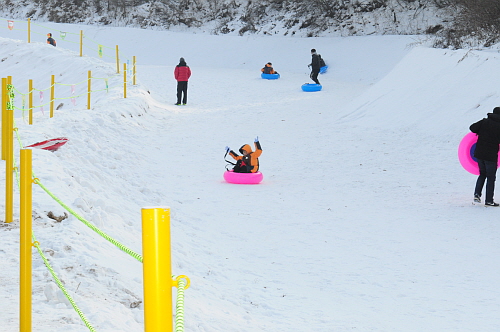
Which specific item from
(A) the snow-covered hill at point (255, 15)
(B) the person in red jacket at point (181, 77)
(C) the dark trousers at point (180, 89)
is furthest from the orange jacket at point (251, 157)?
(A) the snow-covered hill at point (255, 15)

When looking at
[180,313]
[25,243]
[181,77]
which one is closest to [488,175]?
[25,243]

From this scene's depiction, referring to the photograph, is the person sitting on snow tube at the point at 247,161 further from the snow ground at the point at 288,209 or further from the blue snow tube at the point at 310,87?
the blue snow tube at the point at 310,87

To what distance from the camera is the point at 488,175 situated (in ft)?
30.9

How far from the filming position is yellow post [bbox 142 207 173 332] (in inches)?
84.9

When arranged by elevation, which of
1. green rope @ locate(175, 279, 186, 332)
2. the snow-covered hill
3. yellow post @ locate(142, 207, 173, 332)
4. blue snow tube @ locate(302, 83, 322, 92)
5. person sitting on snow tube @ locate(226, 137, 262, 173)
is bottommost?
person sitting on snow tube @ locate(226, 137, 262, 173)

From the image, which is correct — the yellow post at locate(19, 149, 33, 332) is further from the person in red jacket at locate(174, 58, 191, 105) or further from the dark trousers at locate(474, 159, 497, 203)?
the person in red jacket at locate(174, 58, 191, 105)

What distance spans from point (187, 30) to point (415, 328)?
36.0 metres

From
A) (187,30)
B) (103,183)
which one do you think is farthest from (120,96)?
(187,30)

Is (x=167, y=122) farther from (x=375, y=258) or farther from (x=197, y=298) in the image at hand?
(x=197, y=298)

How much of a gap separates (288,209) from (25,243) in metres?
6.28

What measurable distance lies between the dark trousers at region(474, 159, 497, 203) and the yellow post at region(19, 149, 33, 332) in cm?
755

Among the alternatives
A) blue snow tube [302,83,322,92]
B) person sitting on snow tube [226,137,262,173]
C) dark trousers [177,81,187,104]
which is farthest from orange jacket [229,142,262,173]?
blue snow tube [302,83,322,92]

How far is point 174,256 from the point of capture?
23.0 ft

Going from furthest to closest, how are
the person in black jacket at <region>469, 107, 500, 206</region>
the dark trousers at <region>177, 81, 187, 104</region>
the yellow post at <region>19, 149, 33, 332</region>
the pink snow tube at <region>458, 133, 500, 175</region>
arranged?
the dark trousers at <region>177, 81, 187, 104</region>, the pink snow tube at <region>458, 133, 500, 175</region>, the person in black jacket at <region>469, 107, 500, 206</region>, the yellow post at <region>19, 149, 33, 332</region>
